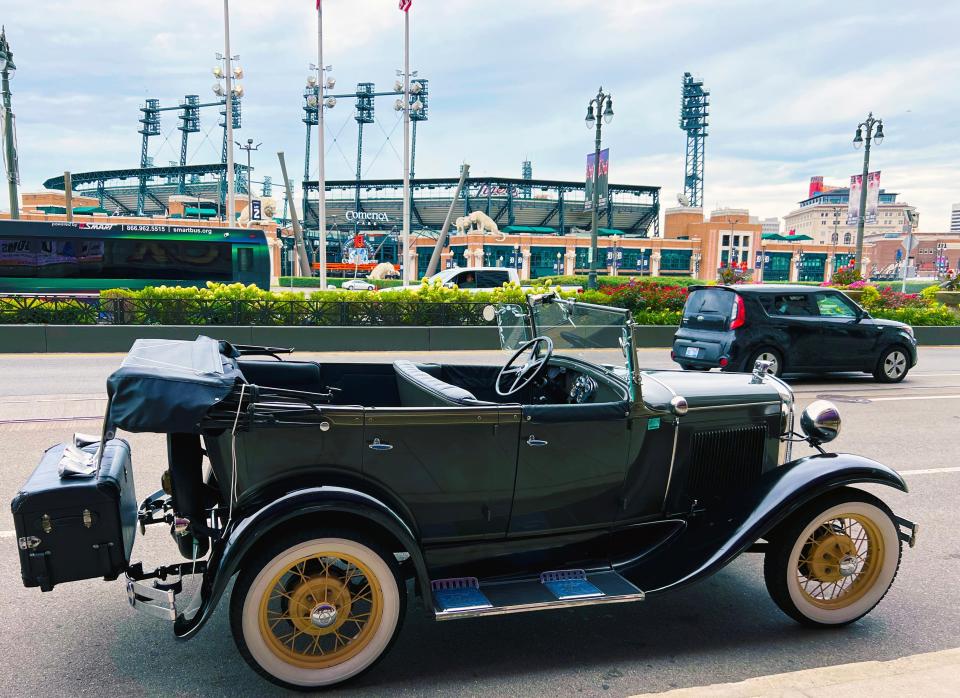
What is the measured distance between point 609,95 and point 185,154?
123 m

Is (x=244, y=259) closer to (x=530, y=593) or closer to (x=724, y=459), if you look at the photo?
(x=724, y=459)

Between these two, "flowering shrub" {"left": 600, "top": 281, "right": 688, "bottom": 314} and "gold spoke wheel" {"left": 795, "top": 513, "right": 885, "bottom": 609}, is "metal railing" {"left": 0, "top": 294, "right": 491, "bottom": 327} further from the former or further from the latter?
"gold spoke wheel" {"left": 795, "top": 513, "right": 885, "bottom": 609}

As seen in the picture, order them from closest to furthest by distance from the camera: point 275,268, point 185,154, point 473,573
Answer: point 473,573, point 275,268, point 185,154

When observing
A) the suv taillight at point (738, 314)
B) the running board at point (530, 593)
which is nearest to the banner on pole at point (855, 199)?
the suv taillight at point (738, 314)

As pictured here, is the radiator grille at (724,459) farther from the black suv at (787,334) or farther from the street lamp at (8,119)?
the street lamp at (8,119)

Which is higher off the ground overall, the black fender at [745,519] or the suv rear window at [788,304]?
the suv rear window at [788,304]

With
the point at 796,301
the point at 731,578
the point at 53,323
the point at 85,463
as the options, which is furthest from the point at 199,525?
the point at 53,323

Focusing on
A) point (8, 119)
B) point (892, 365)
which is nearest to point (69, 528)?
point (892, 365)

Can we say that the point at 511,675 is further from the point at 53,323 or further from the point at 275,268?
the point at 275,268

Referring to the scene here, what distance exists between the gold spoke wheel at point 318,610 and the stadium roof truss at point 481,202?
111 m

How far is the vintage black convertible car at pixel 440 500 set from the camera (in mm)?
2822

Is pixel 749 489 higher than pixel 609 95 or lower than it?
lower

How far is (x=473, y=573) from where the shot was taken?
11.0ft

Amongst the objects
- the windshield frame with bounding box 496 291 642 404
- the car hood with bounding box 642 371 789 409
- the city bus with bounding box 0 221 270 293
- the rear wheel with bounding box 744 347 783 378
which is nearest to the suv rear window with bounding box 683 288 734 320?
the rear wheel with bounding box 744 347 783 378
